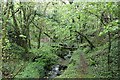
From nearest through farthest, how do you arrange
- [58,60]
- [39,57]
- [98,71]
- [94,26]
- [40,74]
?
[98,71] → [40,74] → [39,57] → [58,60] → [94,26]

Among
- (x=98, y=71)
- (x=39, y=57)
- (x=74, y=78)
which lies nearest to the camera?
(x=74, y=78)

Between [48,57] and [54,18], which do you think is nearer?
[48,57]

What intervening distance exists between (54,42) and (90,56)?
5178 millimetres

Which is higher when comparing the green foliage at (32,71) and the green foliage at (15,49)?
the green foliage at (15,49)

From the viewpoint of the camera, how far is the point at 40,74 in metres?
9.14

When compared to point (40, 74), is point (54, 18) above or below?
above

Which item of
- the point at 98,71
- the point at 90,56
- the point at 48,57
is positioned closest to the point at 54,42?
the point at 48,57

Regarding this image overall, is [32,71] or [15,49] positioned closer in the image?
[32,71]

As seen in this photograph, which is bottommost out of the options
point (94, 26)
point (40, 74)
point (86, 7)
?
point (40, 74)

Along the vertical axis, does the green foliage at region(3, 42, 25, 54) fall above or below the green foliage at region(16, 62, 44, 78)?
above

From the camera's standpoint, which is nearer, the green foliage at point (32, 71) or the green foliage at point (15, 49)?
the green foliage at point (32, 71)

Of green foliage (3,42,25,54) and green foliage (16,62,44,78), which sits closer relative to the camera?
green foliage (16,62,44,78)

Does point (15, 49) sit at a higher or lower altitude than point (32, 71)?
higher

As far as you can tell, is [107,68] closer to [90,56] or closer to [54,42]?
[90,56]
